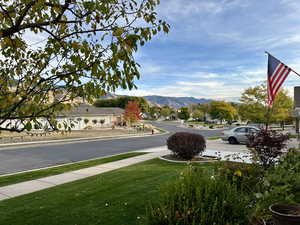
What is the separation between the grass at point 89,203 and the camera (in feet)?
15.9

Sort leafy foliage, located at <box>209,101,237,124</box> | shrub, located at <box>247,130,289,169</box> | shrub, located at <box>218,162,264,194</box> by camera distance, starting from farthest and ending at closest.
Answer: leafy foliage, located at <box>209,101,237,124</box>, shrub, located at <box>247,130,289,169</box>, shrub, located at <box>218,162,264,194</box>

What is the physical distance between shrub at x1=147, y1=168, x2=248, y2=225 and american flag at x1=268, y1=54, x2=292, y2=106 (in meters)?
7.12

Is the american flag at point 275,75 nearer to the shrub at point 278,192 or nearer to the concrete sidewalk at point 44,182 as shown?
the shrub at point 278,192

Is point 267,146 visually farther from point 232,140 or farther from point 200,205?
point 232,140

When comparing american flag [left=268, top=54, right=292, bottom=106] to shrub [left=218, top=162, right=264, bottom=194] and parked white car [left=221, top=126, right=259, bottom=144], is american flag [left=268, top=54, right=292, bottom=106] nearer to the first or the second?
shrub [left=218, top=162, right=264, bottom=194]

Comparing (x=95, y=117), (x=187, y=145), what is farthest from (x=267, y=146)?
(x=95, y=117)

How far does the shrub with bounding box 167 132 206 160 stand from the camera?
1141 centimetres

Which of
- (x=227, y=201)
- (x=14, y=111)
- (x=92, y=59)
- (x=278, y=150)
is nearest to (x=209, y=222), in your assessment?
(x=227, y=201)

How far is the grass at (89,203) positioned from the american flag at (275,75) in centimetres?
548

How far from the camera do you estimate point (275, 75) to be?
9.64 meters

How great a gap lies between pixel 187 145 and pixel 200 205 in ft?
26.4

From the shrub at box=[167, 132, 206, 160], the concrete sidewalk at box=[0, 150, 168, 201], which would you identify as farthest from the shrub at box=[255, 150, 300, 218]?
the shrub at box=[167, 132, 206, 160]

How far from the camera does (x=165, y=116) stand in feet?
440

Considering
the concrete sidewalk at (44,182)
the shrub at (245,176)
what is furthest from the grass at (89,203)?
the shrub at (245,176)
